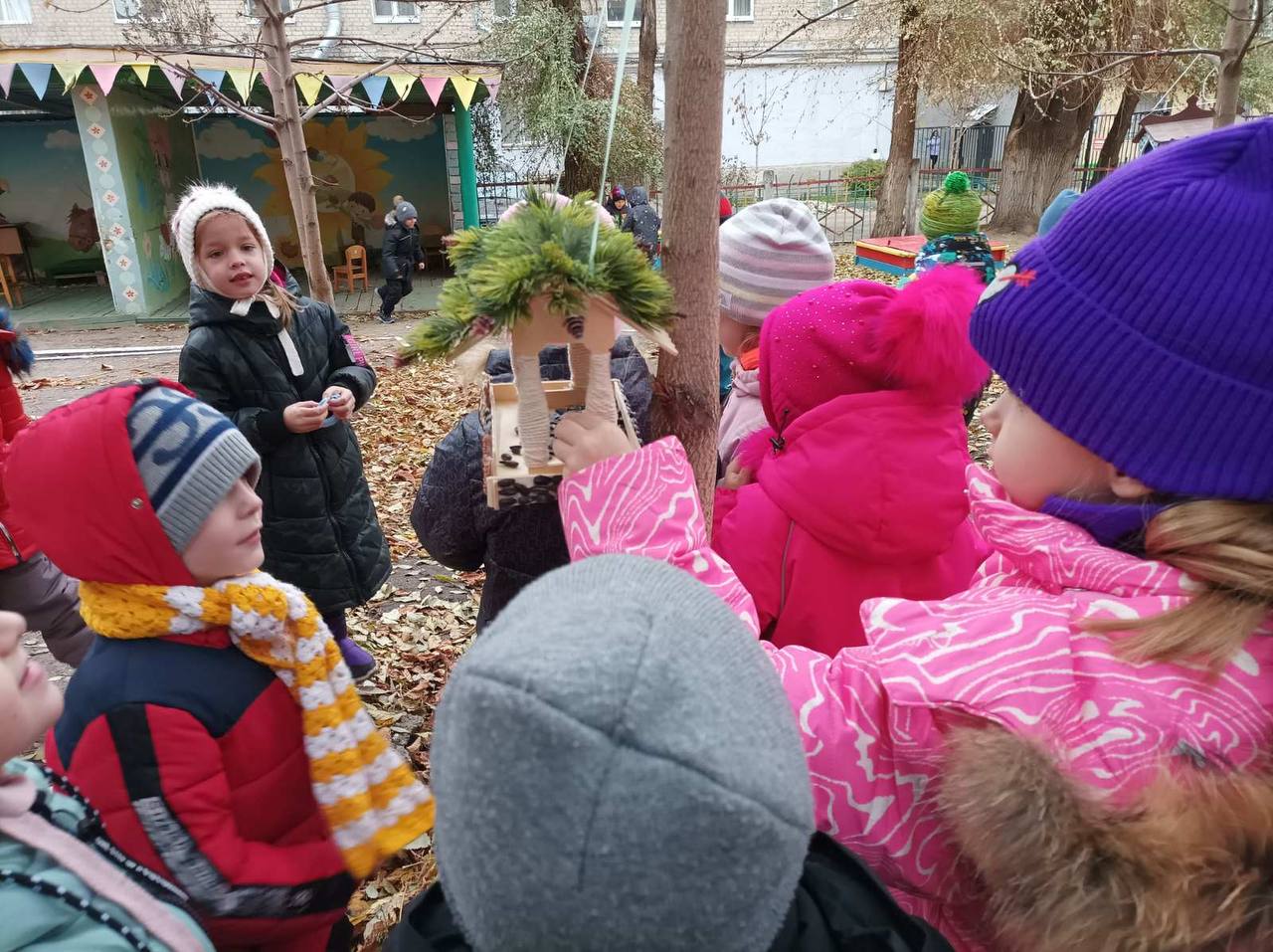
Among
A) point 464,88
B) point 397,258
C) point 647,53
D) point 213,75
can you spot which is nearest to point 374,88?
point 464,88

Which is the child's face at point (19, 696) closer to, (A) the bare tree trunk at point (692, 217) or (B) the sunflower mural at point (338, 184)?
(A) the bare tree trunk at point (692, 217)

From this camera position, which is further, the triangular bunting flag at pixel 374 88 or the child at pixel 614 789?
the triangular bunting flag at pixel 374 88

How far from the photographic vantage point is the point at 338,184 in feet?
50.6

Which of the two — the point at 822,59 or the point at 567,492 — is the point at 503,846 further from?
the point at 822,59

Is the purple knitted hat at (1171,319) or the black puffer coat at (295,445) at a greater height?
the purple knitted hat at (1171,319)

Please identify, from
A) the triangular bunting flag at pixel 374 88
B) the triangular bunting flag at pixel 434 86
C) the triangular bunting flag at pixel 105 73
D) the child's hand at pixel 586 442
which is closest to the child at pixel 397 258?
the triangular bunting flag at pixel 374 88

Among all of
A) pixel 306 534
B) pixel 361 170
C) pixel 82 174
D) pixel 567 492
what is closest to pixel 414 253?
pixel 361 170

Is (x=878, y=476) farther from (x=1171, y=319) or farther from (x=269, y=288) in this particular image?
(x=269, y=288)

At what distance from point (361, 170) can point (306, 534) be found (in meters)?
14.7

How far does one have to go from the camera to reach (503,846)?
0.57 meters

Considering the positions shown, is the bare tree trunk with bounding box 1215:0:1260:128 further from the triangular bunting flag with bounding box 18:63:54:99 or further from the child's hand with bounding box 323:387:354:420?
the triangular bunting flag with bounding box 18:63:54:99

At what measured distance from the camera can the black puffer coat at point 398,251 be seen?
11531mm

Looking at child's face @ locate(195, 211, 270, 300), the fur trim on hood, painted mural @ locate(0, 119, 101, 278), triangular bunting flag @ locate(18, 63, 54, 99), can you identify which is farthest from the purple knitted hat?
painted mural @ locate(0, 119, 101, 278)

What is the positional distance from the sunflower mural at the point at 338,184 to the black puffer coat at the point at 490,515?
15056mm
